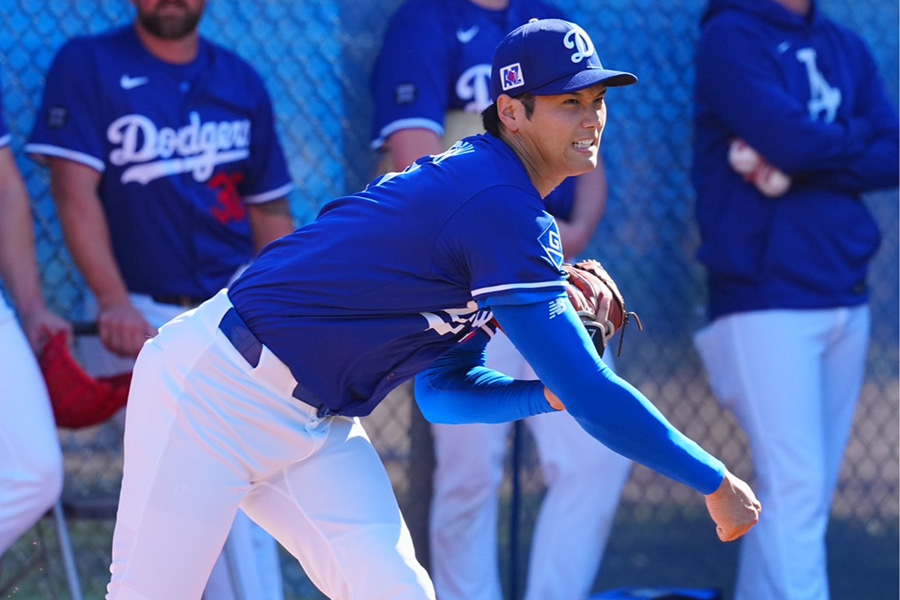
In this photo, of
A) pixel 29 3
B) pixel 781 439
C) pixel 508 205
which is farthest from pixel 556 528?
pixel 29 3

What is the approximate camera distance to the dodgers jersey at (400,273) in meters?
2.47

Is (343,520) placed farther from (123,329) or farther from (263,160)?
(263,160)

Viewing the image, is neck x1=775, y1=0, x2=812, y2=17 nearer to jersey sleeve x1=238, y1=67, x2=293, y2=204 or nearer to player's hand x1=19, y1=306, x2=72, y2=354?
jersey sleeve x1=238, y1=67, x2=293, y2=204

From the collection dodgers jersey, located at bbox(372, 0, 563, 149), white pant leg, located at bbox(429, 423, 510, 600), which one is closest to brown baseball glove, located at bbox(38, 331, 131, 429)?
white pant leg, located at bbox(429, 423, 510, 600)

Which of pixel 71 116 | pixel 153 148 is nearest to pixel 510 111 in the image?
pixel 153 148

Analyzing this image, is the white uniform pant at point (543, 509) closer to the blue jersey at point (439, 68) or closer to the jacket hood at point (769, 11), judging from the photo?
the blue jersey at point (439, 68)

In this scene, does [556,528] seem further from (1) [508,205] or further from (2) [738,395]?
(1) [508,205]

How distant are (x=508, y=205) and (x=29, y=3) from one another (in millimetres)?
2664

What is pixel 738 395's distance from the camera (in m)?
4.68

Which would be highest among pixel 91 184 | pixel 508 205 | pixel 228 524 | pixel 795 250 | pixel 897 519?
pixel 508 205

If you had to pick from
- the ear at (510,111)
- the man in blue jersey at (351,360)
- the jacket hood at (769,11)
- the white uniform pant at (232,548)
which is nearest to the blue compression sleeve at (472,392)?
the man in blue jersey at (351,360)

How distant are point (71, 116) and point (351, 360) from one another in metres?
1.81

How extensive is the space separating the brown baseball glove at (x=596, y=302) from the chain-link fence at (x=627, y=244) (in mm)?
1973

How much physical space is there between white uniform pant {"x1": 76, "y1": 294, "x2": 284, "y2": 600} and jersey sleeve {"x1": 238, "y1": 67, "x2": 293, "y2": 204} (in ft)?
1.54
